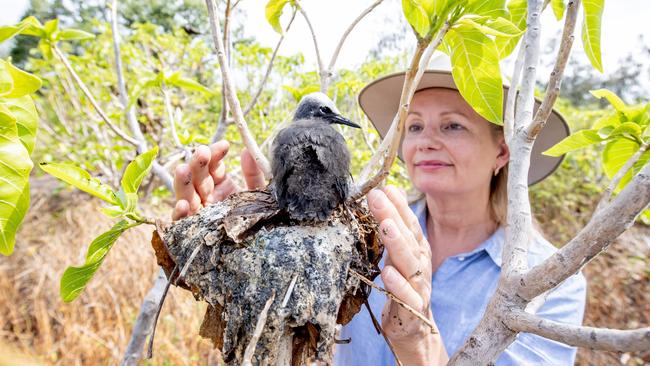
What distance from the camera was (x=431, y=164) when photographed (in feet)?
6.97

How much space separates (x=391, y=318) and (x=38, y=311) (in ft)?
17.6

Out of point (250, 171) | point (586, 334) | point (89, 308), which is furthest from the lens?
point (89, 308)

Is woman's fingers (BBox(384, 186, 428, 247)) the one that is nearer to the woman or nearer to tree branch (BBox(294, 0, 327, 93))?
the woman

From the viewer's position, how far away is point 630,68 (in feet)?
53.3

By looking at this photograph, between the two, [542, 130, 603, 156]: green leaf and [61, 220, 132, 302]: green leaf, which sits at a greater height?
→ [542, 130, 603, 156]: green leaf

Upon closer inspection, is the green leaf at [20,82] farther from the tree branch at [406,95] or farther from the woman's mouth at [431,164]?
the woman's mouth at [431,164]

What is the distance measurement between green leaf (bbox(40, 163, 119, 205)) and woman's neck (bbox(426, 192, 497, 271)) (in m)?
1.81

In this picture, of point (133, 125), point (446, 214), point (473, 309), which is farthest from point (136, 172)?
point (446, 214)

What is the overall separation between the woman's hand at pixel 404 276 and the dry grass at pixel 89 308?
3.32 meters

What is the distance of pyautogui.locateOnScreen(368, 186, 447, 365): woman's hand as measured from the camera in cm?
101

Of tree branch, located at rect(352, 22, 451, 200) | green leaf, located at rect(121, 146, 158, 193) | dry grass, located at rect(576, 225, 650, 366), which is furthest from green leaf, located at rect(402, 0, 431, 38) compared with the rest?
dry grass, located at rect(576, 225, 650, 366)

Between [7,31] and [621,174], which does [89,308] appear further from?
[621,174]

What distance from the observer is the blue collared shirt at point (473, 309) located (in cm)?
169

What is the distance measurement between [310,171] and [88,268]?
1.89 ft
